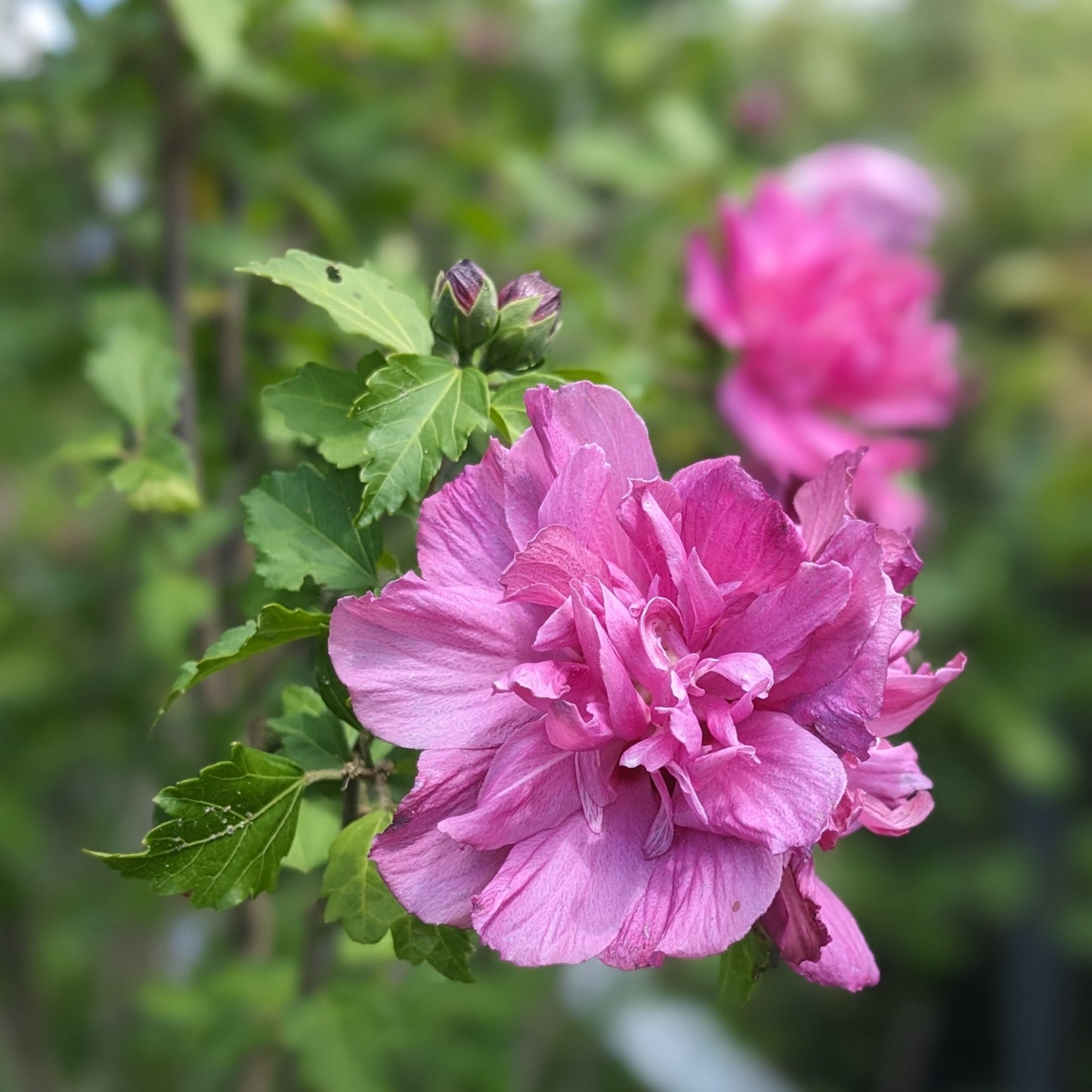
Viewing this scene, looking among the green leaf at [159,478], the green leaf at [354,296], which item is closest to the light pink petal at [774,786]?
the green leaf at [354,296]

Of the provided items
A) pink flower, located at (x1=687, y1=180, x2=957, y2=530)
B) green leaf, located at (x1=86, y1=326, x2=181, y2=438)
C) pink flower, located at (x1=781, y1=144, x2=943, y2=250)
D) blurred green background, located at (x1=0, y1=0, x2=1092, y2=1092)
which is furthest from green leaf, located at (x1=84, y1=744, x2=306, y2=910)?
pink flower, located at (x1=781, y1=144, x2=943, y2=250)

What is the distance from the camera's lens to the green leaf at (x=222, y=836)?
0.40 m

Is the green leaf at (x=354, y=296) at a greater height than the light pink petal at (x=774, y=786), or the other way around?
the green leaf at (x=354, y=296)

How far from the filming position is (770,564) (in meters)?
0.41

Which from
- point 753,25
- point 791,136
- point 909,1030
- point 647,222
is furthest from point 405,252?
point 909,1030

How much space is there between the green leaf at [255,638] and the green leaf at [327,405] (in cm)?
8

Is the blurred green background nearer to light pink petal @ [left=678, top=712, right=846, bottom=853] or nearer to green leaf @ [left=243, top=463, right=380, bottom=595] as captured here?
green leaf @ [left=243, top=463, right=380, bottom=595]

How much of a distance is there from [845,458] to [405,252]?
2.25 ft

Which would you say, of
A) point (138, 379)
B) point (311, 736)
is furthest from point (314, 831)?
point (138, 379)

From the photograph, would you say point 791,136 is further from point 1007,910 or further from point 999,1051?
point 999,1051

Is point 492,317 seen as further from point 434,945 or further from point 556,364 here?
point 556,364

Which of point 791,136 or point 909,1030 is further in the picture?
point 909,1030

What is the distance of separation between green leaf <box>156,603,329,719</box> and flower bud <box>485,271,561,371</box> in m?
0.14

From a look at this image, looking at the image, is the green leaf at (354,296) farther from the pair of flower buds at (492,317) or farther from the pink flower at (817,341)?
the pink flower at (817,341)
